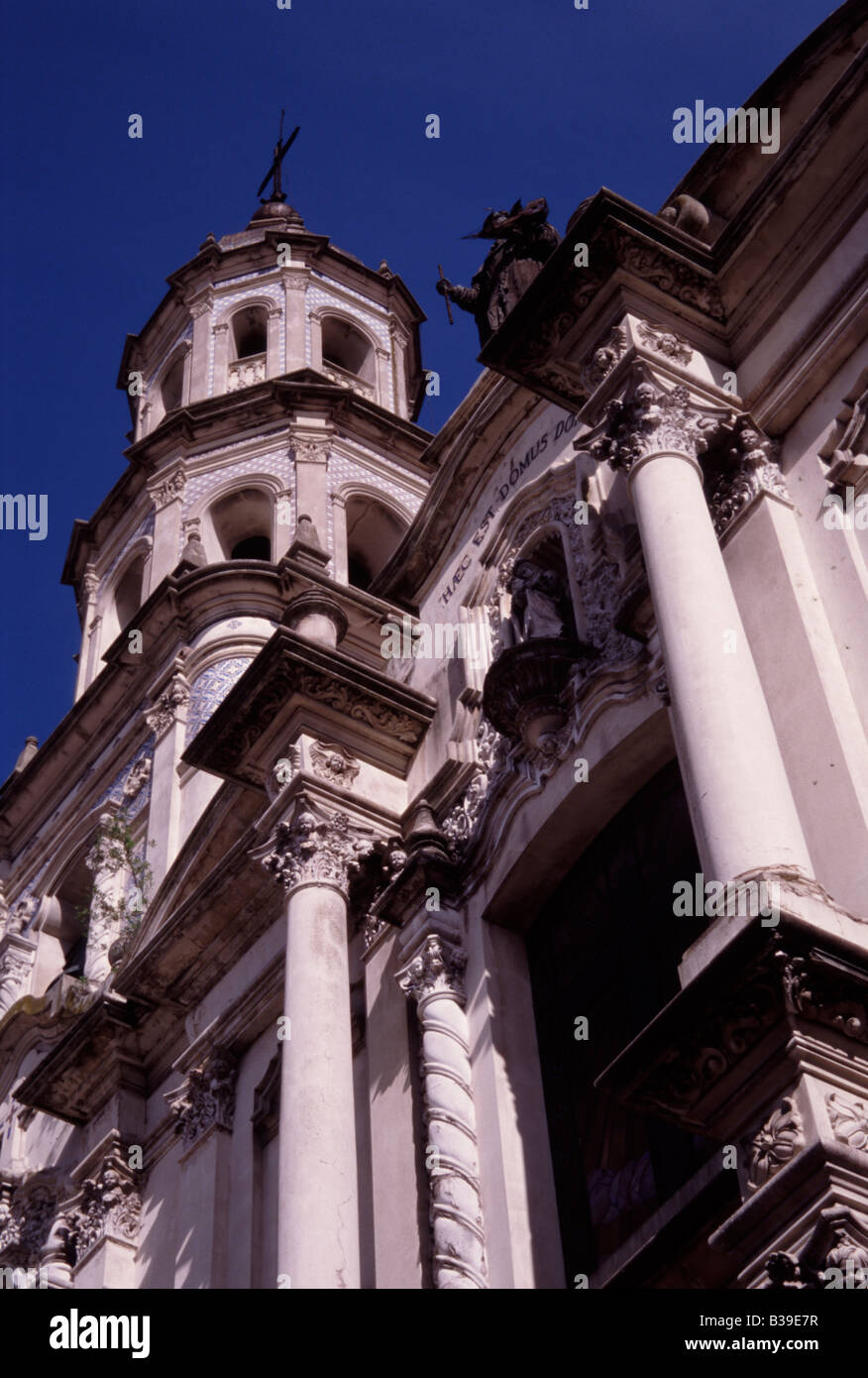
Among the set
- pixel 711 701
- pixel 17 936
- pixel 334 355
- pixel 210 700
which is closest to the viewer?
pixel 711 701

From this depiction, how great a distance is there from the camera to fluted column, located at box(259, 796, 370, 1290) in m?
12.5

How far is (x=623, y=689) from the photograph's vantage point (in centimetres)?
1380

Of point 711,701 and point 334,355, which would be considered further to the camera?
point 334,355

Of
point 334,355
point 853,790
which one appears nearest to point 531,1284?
point 853,790

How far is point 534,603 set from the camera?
1545 centimetres

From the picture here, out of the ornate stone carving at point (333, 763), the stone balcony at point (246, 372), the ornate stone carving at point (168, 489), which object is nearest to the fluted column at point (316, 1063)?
the ornate stone carving at point (333, 763)

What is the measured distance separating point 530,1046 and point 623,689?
2642 millimetres

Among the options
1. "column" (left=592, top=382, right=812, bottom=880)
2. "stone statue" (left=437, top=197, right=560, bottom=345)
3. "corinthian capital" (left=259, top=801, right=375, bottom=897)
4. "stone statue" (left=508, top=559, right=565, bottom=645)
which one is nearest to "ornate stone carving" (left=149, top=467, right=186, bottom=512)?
"stone statue" (left=437, top=197, right=560, bottom=345)

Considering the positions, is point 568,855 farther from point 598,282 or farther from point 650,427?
point 598,282

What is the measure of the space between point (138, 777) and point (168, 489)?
6.70 m

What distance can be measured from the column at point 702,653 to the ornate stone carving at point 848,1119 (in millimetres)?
1239

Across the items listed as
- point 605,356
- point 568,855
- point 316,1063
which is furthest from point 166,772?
point 605,356

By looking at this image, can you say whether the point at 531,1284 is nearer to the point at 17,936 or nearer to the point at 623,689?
the point at 623,689

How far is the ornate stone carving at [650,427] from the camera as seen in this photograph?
495 inches
